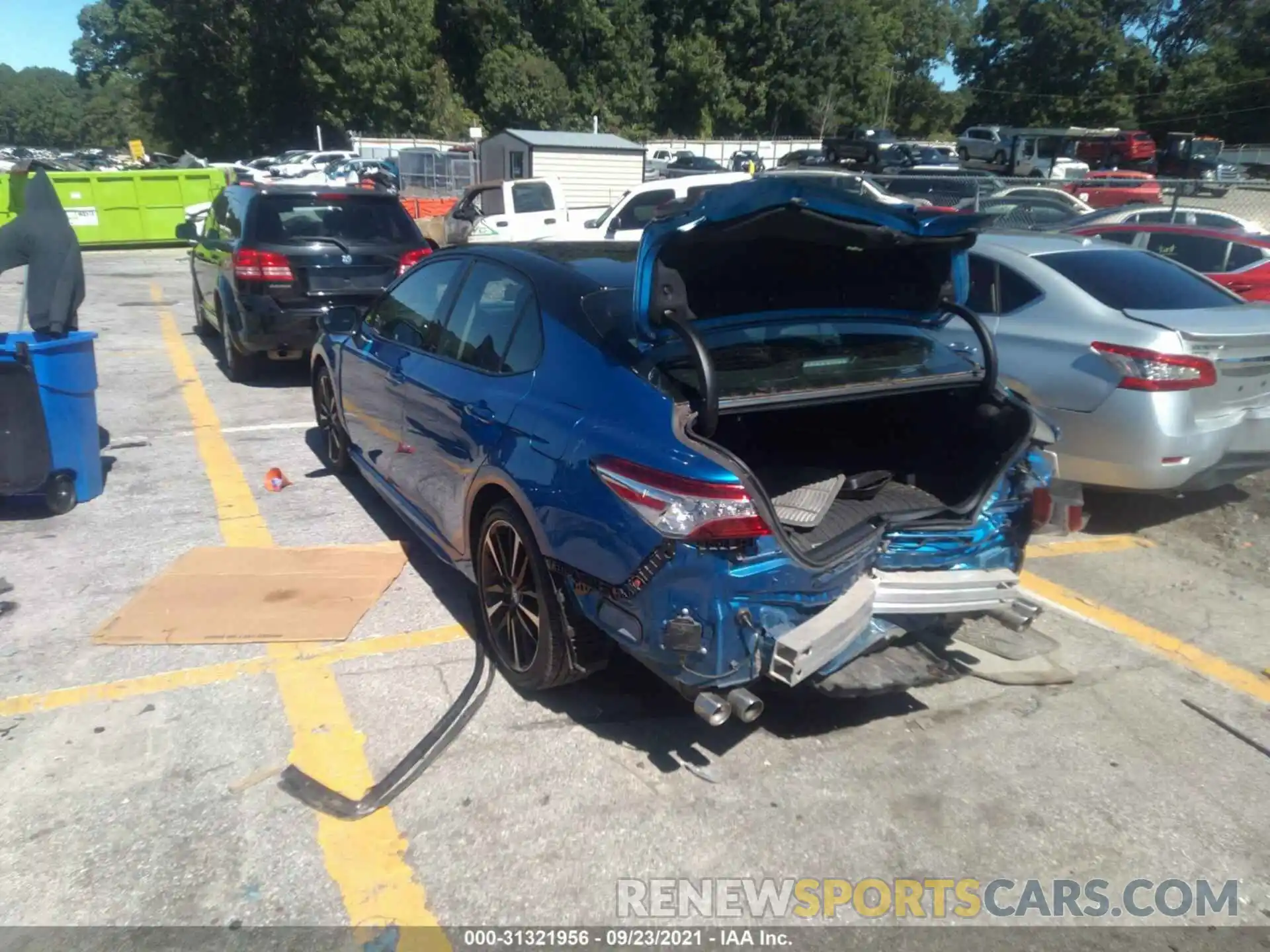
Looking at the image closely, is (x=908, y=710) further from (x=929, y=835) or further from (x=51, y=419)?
(x=51, y=419)

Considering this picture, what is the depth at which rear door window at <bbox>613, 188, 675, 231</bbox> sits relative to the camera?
13.8m

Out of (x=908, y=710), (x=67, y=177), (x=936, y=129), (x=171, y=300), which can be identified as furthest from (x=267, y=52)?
(x=908, y=710)

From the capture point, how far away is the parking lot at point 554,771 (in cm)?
295

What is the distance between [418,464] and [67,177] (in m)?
20.3

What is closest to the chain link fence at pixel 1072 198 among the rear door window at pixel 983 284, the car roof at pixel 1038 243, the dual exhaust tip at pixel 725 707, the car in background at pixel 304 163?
the car roof at pixel 1038 243

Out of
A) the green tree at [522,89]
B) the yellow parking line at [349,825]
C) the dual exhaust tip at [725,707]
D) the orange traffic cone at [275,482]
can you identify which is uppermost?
the green tree at [522,89]

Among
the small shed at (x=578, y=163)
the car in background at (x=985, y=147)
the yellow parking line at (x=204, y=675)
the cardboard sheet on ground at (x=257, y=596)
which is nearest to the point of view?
the yellow parking line at (x=204, y=675)

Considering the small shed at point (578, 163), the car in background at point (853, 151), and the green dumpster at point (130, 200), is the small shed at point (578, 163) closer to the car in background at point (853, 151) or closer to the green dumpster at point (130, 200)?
the green dumpster at point (130, 200)

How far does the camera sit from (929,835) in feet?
10.4

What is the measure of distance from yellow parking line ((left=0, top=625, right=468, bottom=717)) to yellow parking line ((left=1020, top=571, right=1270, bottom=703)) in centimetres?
300

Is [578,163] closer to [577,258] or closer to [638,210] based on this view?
[638,210]

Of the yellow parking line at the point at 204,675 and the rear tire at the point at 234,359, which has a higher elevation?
the rear tire at the point at 234,359

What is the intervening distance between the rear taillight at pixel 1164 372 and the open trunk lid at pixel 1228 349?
52 millimetres

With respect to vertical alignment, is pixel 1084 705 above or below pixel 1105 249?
below
